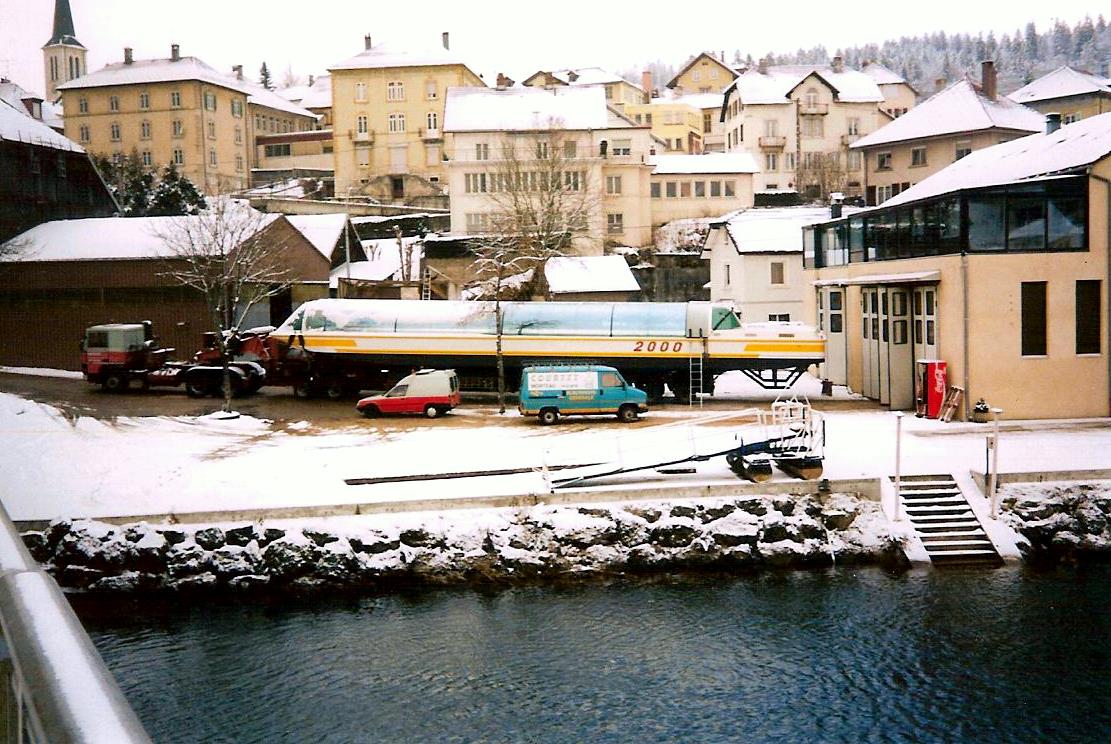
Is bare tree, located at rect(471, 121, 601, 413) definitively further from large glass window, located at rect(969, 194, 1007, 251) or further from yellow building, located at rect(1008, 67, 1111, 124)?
yellow building, located at rect(1008, 67, 1111, 124)

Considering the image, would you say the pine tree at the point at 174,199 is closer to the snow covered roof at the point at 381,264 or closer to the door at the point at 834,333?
the snow covered roof at the point at 381,264

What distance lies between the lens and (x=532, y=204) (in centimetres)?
4284

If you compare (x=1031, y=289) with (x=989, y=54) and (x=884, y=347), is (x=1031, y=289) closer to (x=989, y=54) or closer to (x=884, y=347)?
(x=884, y=347)

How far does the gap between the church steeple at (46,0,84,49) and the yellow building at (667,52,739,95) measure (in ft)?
177

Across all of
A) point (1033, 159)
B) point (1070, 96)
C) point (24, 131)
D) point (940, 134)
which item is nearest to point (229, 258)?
point (24, 131)

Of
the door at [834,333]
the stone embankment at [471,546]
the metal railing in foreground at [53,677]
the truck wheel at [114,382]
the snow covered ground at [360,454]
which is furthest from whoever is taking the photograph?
the truck wheel at [114,382]

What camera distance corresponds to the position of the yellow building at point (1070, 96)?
61031 millimetres

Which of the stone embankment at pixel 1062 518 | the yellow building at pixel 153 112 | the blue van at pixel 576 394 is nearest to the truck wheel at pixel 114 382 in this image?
the blue van at pixel 576 394

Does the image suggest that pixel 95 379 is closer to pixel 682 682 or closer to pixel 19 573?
pixel 682 682

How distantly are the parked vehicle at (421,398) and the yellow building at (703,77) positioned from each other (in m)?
73.6

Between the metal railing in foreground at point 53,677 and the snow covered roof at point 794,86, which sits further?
the snow covered roof at point 794,86

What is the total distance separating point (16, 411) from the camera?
23.3 m

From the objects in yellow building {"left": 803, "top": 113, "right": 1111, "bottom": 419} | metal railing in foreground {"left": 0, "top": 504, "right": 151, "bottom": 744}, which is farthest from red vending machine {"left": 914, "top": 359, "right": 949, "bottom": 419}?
metal railing in foreground {"left": 0, "top": 504, "right": 151, "bottom": 744}

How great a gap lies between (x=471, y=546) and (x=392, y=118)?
171ft
